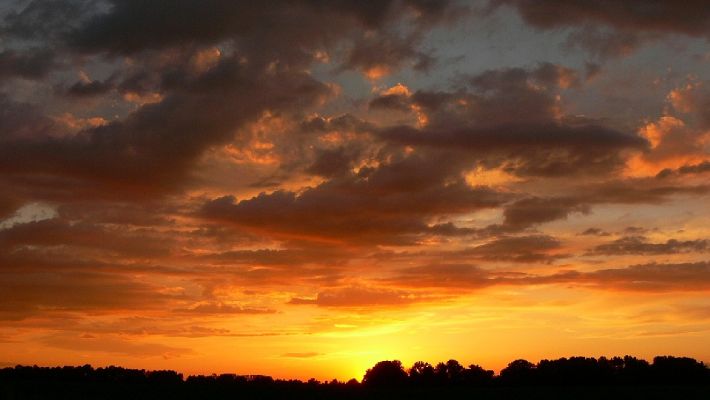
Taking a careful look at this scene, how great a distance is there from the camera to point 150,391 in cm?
5653

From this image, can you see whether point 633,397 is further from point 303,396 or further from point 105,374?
point 105,374

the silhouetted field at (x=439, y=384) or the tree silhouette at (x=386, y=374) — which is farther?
the tree silhouette at (x=386, y=374)

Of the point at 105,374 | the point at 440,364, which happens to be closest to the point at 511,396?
the point at 440,364

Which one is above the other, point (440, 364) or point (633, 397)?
point (440, 364)

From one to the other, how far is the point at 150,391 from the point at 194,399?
17.1 ft

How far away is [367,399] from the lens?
55.1m

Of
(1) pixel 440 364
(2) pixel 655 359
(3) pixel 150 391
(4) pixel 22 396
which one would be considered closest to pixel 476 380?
(1) pixel 440 364

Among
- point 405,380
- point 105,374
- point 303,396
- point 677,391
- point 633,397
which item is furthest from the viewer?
point 405,380

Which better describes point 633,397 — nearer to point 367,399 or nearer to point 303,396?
point 367,399

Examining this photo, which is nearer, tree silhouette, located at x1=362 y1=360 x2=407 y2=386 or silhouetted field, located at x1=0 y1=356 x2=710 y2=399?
silhouetted field, located at x1=0 y1=356 x2=710 y2=399

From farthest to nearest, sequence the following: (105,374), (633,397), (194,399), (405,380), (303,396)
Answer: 1. (405,380)
2. (105,374)
3. (633,397)
4. (303,396)
5. (194,399)

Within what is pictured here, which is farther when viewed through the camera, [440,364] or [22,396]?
[440,364]

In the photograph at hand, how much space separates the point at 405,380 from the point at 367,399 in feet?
117

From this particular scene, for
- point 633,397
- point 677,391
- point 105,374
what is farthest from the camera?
point 105,374
